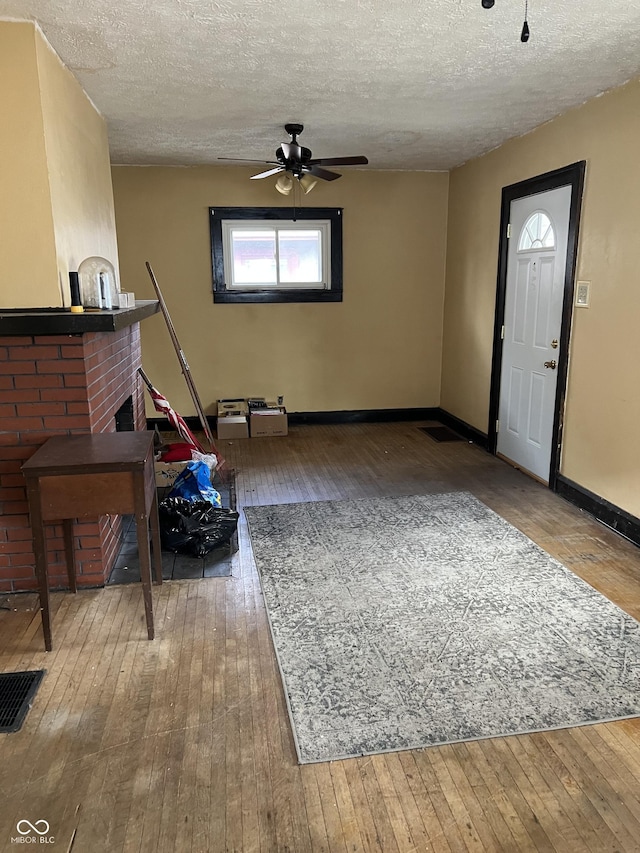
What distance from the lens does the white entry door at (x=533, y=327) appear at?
4.13 metres

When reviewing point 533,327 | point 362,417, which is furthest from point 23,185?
point 362,417

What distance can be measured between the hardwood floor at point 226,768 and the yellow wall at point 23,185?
4.79 ft

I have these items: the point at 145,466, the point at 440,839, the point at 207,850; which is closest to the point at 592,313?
the point at 145,466

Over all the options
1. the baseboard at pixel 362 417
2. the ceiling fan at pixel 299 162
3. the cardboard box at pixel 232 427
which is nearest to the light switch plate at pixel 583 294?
the ceiling fan at pixel 299 162

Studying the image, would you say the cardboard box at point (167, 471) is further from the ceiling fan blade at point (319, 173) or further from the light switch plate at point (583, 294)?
the light switch plate at point (583, 294)

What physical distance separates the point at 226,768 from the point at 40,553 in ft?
3.63

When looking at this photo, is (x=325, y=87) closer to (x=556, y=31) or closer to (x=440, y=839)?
(x=556, y=31)

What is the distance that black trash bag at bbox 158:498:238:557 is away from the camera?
324 centimetres

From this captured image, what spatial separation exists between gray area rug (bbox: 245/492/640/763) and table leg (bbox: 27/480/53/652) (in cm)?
93

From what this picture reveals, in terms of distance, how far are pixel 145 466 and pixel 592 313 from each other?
9.45 feet

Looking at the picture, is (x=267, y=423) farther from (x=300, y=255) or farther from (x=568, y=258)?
(x=568, y=258)

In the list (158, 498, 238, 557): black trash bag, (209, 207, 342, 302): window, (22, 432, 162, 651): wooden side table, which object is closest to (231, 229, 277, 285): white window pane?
→ (209, 207, 342, 302): window

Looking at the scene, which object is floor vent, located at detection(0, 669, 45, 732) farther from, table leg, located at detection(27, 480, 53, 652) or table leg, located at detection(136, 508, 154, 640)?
table leg, located at detection(136, 508, 154, 640)

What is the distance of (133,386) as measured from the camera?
13.6ft
